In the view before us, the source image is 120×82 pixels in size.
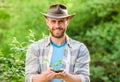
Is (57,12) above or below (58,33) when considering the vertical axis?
above

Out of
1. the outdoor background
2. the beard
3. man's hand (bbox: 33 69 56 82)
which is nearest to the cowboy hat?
the beard

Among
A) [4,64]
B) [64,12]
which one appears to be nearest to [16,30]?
[4,64]

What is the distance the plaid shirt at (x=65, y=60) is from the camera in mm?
4895

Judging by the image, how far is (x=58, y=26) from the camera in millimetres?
Answer: 4840

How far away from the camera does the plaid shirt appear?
4.89m

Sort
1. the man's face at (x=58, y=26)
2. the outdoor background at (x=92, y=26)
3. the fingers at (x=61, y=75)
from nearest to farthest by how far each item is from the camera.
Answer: the fingers at (x=61, y=75) < the man's face at (x=58, y=26) < the outdoor background at (x=92, y=26)

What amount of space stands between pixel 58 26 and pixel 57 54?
0.85 feet

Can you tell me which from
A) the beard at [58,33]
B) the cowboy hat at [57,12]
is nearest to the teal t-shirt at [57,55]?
the beard at [58,33]

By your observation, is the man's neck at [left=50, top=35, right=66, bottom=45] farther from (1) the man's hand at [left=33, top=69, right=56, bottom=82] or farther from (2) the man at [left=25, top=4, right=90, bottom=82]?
(1) the man's hand at [left=33, top=69, right=56, bottom=82]

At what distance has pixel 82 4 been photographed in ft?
39.5

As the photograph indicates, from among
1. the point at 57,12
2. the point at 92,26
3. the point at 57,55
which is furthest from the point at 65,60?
the point at 92,26

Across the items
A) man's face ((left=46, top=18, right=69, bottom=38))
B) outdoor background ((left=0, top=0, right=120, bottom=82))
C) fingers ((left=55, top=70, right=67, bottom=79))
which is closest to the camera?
fingers ((left=55, top=70, right=67, bottom=79))

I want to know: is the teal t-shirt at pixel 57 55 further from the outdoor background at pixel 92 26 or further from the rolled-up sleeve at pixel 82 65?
the outdoor background at pixel 92 26

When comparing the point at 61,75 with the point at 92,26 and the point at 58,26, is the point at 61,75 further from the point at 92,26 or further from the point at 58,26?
the point at 92,26
